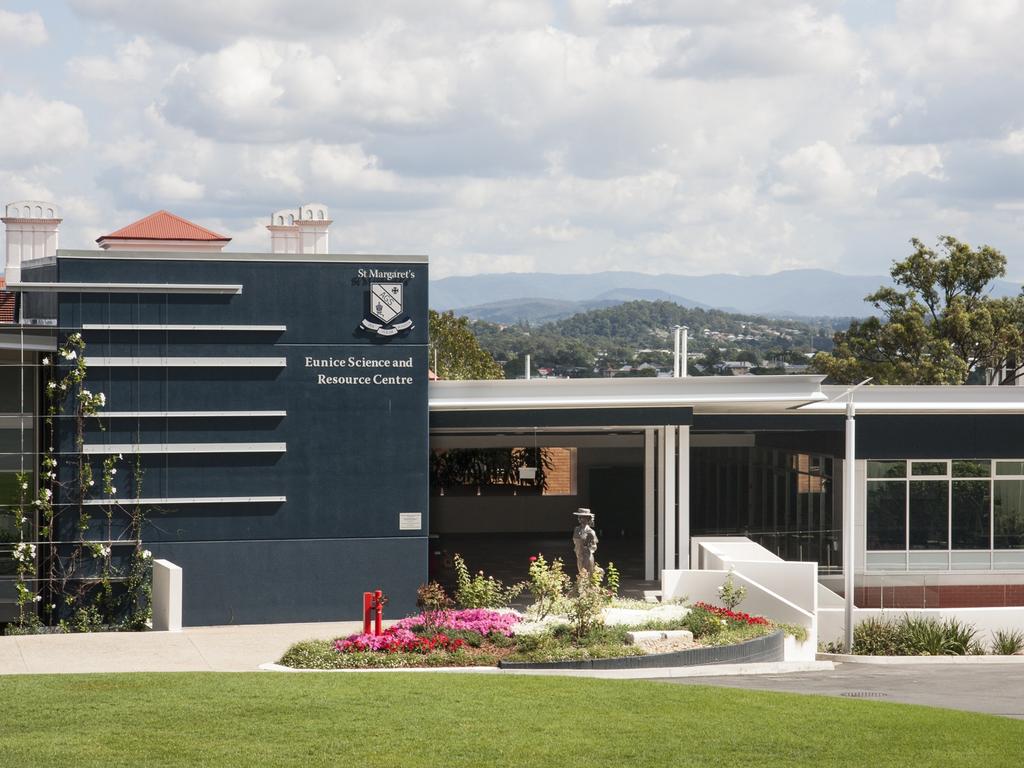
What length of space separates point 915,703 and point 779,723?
14.7ft

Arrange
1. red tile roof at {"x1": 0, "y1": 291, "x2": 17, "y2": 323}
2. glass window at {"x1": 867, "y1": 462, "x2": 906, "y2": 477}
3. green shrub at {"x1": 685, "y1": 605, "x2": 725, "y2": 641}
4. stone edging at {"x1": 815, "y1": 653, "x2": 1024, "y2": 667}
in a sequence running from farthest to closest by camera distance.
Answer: red tile roof at {"x1": 0, "y1": 291, "x2": 17, "y2": 323} → glass window at {"x1": 867, "y1": 462, "x2": 906, "y2": 477} → stone edging at {"x1": 815, "y1": 653, "x2": 1024, "y2": 667} → green shrub at {"x1": 685, "y1": 605, "x2": 725, "y2": 641}

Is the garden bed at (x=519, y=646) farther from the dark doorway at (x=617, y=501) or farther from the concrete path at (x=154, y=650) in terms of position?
the dark doorway at (x=617, y=501)

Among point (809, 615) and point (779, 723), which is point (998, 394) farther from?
point (779, 723)

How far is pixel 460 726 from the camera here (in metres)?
15.1

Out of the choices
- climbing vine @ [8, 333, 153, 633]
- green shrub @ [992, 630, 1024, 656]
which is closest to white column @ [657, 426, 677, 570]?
green shrub @ [992, 630, 1024, 656]

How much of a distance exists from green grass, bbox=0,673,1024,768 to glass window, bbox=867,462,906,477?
16741 millimetres

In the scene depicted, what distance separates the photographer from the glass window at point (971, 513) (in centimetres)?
3431

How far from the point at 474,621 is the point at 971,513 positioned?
53.9 ft

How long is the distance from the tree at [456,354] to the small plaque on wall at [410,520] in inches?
2038

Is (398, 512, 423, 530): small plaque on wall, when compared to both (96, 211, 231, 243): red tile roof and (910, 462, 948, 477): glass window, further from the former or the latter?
(96, 211, 231, 243): red tile roof

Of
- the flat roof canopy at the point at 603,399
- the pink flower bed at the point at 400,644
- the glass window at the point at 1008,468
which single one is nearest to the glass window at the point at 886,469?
the glass window at the point at 1008,468

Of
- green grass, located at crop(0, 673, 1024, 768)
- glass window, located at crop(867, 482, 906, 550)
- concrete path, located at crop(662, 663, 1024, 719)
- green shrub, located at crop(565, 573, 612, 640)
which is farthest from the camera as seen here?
glass window, located at crop(867, 482, 906, 550)

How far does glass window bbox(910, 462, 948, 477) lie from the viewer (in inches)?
1342

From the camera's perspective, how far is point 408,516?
2812 centimetres
